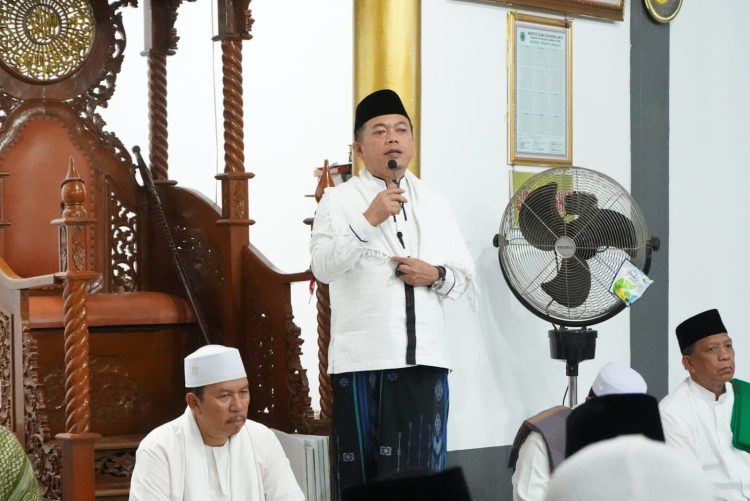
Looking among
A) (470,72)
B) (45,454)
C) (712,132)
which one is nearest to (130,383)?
(45,454)

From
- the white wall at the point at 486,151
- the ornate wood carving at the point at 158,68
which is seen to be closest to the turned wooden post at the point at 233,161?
the ornate wood carving at the point at 158,68

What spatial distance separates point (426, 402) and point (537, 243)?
1193 mm

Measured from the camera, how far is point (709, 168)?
6414 mm

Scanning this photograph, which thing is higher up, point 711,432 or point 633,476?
point 633,476

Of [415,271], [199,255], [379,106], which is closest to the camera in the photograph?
[415,271]

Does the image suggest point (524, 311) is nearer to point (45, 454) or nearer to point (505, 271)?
point (505, 271)

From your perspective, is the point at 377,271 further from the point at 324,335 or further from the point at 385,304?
the point at 324,335

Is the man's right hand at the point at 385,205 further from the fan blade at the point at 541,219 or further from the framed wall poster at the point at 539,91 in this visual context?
the framed wall poster at the point at 539,91

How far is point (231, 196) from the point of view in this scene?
5891 mm

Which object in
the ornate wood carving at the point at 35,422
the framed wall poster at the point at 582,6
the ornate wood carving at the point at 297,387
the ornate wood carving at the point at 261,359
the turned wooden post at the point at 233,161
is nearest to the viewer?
the ornate wood carving at the point at 35,422

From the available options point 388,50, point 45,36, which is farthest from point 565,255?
point 45,36

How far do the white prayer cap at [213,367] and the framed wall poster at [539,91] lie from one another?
2100mm

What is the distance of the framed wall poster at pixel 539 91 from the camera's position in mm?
5711

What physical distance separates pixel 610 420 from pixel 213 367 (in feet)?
5.66
